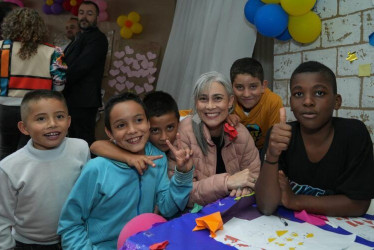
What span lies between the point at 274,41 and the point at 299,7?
60cm

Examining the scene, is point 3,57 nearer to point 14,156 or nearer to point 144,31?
point 14,156

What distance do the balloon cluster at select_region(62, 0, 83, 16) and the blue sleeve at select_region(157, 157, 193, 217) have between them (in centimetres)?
370

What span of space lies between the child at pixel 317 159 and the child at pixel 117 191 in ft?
1.28

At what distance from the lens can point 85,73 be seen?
9.93 feet

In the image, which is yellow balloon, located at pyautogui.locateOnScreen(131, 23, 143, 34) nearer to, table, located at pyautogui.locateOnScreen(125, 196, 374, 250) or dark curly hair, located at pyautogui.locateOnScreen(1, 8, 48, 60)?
dark curly hair, located at pyautogui.locateOnScreen(1, 8, 48, 60)

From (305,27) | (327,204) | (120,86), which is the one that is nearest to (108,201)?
(327,204)

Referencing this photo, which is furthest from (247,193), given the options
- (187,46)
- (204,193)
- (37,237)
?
(187,46)

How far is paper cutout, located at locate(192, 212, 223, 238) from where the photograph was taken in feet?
3.46

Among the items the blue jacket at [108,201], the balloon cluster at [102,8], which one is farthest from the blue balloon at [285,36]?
the balloon cluster at [102,8]

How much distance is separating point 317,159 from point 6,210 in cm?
135

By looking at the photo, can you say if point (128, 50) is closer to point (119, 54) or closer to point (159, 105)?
point (119, 54)

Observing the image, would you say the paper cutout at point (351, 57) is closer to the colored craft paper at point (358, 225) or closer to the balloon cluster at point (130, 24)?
the colored craft paper at point (358, 225)

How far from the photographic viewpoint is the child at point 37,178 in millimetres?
1403

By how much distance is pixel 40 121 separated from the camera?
1.49 metres
